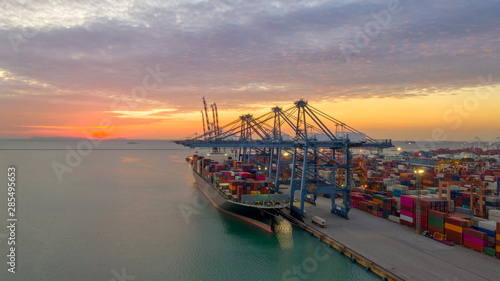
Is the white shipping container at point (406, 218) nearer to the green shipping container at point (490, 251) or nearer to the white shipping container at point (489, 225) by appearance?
the white shipping container at point (489, 225)

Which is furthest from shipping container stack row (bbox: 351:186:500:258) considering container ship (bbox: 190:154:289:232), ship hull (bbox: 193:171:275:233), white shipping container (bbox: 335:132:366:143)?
ship hull (bbox: 193:171:275:233)

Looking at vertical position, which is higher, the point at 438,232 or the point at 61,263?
the point at 438,232

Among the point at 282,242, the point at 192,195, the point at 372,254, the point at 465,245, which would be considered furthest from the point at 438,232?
the point at 192,195

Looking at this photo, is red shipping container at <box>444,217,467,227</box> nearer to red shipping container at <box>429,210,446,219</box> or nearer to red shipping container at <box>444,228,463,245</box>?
red shipping container at <box>429,210,446,219</box>

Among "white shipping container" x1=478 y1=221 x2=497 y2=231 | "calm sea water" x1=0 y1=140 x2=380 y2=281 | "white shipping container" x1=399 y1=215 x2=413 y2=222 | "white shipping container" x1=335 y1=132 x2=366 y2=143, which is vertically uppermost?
"white shipping container" x1=335 y1=132 x2=366 y2=143

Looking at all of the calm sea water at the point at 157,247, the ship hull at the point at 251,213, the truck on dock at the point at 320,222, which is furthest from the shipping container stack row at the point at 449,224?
the ship hull at the point at 251,213

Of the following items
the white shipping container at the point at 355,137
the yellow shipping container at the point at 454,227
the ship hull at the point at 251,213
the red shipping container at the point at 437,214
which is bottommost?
the ship hull at the point at 251,213

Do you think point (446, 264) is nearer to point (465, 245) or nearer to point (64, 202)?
point (465, 245)

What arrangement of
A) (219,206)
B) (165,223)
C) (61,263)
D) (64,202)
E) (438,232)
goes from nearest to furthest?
(61,263) < (438,232) < (165,223) < (219,206) < (64,202)

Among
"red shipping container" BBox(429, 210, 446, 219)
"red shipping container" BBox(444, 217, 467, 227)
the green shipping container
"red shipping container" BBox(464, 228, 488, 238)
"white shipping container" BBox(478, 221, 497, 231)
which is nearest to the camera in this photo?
the green shipping container

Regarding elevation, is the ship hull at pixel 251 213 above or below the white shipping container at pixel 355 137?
below

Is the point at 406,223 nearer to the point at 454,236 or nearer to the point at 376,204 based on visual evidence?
the point at 454,236
